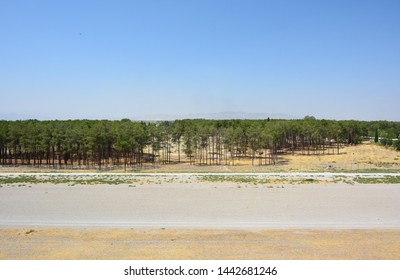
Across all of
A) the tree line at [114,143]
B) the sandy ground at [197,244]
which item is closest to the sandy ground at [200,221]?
the sandy ground at [197,244]

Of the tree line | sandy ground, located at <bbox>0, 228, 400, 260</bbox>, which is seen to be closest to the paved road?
sandy ground, located at <bbox>0, 228, 400, 260</bbox>

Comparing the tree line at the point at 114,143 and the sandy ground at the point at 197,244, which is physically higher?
the tree line at the point at 114,143

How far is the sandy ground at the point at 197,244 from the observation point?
18.3 m

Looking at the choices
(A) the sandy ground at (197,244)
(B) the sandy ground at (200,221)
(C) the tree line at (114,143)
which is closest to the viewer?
(A) the sandy ground at (197,244)

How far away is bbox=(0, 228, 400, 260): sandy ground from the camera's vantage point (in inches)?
→ 720

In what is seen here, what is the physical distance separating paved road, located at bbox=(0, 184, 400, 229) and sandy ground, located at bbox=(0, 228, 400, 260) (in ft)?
6.26

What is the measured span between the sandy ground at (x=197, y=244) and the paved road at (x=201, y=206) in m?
1.91

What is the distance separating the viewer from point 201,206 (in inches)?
1194

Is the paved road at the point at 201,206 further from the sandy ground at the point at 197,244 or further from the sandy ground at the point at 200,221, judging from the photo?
the sandy ground at the point at 197,244

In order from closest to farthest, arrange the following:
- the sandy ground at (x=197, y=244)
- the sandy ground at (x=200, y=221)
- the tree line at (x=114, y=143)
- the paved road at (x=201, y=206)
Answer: the sandy ground at (x=197, y=244)
the sandy ground at (x=200, y=221)
the paved road at (x=201, y=206)
the tree line at (x=114, y=143)

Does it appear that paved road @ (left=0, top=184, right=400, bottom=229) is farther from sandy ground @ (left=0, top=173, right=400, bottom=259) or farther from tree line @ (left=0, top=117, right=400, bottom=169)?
tree line @ (left=0, top=117, right=400, bottom=169)

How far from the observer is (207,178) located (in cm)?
4603

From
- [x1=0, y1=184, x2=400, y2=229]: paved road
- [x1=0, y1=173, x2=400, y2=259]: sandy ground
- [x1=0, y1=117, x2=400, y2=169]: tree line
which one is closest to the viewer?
[x1=0, y1=173, x2=400, y2=259]: sandy ground

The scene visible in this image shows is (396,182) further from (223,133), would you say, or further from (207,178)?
(223,133)
